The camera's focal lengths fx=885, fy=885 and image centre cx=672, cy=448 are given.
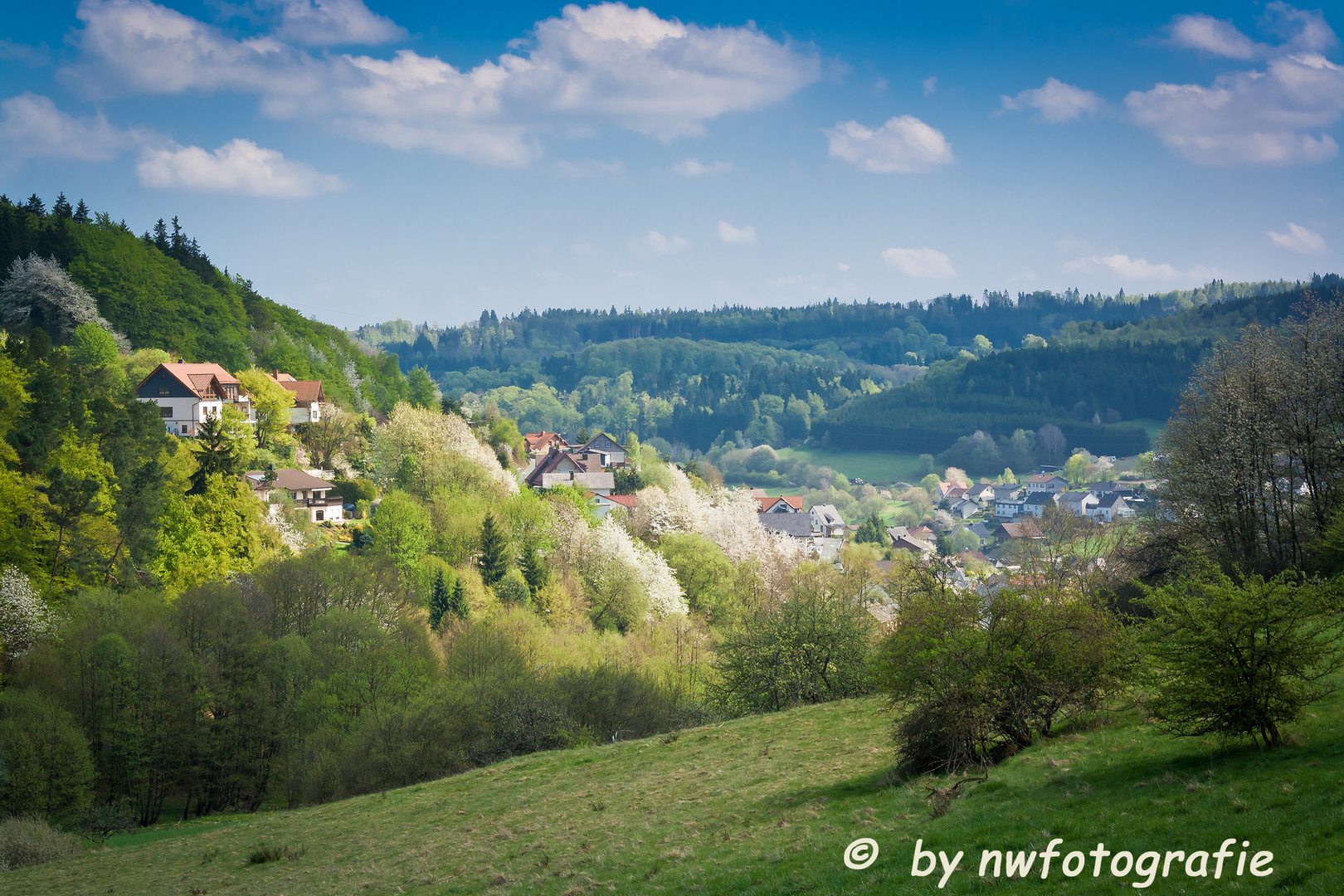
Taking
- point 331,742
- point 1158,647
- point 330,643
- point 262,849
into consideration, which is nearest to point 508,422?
point 330,643

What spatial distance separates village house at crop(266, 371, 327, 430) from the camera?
84875 mm

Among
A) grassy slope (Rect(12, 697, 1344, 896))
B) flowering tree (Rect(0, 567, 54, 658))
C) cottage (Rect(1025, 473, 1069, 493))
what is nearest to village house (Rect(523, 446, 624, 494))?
flowering tree (Rect(0, 567, 54, 658))

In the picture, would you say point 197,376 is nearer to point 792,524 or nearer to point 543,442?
point 792,524

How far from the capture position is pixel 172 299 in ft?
319

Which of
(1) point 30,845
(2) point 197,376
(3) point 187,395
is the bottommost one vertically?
(1) point 30,845

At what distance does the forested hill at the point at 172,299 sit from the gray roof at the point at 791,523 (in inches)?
2014

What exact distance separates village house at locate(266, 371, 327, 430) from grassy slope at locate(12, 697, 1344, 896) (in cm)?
6361

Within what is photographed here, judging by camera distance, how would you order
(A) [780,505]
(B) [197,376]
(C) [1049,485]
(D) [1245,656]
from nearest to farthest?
(D) [1245,656]
(B) [197,376]
(A) [780,505]
(C) [1049,485]

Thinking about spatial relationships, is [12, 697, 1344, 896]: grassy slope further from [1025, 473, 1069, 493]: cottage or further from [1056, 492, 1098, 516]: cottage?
[1025, 473, 1069, 493]: cottage

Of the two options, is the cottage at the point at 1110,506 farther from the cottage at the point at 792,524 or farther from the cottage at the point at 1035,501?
the cottage at the point at 792,524

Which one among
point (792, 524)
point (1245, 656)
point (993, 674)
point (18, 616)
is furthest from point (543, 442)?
point (1245, 656)

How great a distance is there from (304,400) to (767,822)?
8049cm

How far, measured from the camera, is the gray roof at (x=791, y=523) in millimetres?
110438

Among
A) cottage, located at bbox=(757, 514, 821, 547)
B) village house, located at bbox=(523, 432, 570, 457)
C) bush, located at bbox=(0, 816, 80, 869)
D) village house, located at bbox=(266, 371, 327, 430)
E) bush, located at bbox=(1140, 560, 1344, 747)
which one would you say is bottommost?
cottage, located at bbox=(757, 514, 821, 547)
